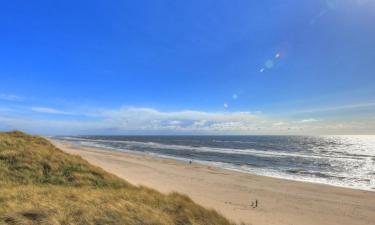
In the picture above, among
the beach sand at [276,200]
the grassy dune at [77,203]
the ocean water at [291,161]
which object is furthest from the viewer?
the ocean water at [291,161]

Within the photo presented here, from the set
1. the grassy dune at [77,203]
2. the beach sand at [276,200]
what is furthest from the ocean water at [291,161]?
the grassy dune at [77,203]

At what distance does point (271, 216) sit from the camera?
11359 millimetres

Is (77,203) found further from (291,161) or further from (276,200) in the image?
(291,161)

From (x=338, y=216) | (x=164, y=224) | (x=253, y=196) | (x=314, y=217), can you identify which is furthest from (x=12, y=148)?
(x=338, y=216)

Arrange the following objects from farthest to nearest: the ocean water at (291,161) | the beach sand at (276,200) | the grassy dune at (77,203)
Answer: the ocean water at (291,161)
the beach sand at (276,200)
the grassy dune at (77,203)

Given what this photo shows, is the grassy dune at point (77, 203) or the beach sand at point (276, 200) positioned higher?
the grassy dune at point (77, 203)

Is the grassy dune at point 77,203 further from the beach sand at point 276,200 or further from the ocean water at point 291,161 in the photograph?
the ocean water at point 291,161

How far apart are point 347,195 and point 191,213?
13.7 meters

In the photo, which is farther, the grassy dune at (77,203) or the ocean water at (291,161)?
the ocean water at (291,161)

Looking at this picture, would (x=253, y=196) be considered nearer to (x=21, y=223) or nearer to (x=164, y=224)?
(x=164, y=224)

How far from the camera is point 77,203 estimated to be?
24.6 ft

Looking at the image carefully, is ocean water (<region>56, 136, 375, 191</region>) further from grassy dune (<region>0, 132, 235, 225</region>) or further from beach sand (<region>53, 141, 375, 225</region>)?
grassy dune (<region>0, 132, 235, 225</region>)

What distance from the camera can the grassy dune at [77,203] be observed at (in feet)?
21.2


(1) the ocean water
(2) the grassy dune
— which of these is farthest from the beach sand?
(1) the ocean water
